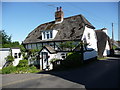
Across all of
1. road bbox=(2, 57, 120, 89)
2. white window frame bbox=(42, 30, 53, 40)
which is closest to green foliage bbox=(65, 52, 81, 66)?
road bbox=(2, 57, 120, 89)

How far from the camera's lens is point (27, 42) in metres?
26.2

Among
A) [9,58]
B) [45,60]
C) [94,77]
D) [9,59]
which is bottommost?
[94,77]

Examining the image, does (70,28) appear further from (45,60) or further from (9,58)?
(9,58)

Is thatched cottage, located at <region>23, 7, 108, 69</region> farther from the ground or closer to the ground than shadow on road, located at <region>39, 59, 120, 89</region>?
farther from the ground

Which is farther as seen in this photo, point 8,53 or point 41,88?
point 8,53

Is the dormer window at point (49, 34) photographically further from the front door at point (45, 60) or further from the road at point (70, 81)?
the road at point (70, 81)

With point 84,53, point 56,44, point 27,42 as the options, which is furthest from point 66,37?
point 27,42

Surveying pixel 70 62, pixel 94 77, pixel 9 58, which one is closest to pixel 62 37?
pixel 70 62

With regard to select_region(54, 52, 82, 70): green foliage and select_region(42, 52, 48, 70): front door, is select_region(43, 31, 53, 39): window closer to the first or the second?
select_region(42, 52, 48, 70): front door

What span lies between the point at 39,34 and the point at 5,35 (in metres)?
43.4

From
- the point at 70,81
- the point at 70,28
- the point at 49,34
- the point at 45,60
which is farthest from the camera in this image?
the point at 49,34

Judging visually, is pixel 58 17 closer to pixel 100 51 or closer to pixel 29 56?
pixel 29 56

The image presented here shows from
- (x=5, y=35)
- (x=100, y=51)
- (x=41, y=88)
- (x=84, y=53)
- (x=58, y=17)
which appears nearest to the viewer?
(x=41, y=88)

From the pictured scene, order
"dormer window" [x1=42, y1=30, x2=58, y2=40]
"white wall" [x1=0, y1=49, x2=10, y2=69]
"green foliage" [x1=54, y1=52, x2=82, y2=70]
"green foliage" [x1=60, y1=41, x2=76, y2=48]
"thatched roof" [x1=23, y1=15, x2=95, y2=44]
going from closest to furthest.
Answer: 1. "green foliage" [x1=54, y1=52, x2=82, y2=70]
2. "green foliage" [x1=60, y1=41, x2=76, y2=48]
3. "thatched roof" [x1=23, y1=15, x2=95, y2=44]
4. "dormer window" [x1=42, y1=30, x2=58, y2=40]
5. "white wall" [x1=0, y1=49, x2=10, y2=69]
